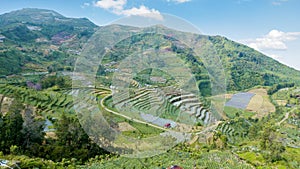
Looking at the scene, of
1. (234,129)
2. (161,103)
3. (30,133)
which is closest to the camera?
(161,103)

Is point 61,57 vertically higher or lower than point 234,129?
higher

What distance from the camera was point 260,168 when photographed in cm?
664

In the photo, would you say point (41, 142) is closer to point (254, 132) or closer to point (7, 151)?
point (7, 151)

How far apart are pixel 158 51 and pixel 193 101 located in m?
0.75

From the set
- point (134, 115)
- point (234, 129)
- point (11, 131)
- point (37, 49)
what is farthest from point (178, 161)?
point (37, 49)

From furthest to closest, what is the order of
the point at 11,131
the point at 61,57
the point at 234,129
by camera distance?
the point at 61,57 < the point at 234,129 < the point at 11,131

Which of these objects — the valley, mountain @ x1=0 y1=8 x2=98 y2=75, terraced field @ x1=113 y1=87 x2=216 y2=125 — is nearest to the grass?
the valley

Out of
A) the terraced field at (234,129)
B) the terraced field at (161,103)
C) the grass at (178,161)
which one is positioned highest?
the terraced field at (161,103)

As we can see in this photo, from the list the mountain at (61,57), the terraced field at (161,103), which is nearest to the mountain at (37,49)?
the mountain at (61,57)

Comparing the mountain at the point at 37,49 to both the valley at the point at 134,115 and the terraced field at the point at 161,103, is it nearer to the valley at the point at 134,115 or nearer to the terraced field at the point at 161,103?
the valley at the point at 134,115

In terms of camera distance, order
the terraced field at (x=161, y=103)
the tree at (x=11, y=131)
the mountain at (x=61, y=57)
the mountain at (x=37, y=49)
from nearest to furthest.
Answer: the terraced field at (x=161, y=103)
the tree at (x=11, y=131)
the mountain at (x=37, y=49)
the mountain at (x=61, y=57)

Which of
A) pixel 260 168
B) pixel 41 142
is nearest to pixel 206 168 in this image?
pixel 260 168

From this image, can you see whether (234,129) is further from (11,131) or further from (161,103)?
(161,103)

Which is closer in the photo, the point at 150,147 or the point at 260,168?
the point at 150,147
